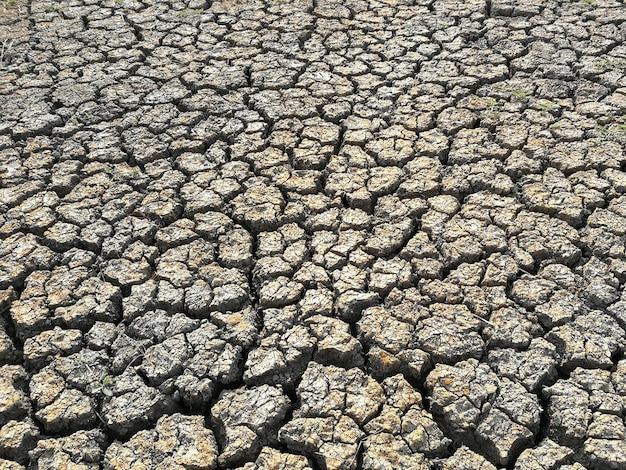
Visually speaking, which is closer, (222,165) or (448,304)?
(448,304)

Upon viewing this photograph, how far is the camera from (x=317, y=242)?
235cm

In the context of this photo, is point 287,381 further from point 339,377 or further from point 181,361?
point 181,361

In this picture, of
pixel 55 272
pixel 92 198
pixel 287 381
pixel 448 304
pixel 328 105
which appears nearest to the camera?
pixel 287 381

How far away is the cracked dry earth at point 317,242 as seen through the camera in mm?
1835

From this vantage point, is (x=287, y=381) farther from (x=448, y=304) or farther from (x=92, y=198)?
(x=92, y=198)

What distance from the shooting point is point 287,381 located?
194 cm

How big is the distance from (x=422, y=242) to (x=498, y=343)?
0.47 m

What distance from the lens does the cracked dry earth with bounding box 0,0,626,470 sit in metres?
1.83

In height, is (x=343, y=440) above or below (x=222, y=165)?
below

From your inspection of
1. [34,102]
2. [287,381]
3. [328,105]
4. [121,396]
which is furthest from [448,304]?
[34,102]

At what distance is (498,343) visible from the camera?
200 cm

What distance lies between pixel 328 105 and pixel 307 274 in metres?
1.02

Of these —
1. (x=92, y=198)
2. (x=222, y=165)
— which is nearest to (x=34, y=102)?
(x=92, y=198)

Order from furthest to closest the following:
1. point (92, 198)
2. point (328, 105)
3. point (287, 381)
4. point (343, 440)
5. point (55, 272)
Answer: point (328, 105)
point (92, 198)
point (55, 272)
point (287, 381)
point (343, 440)
